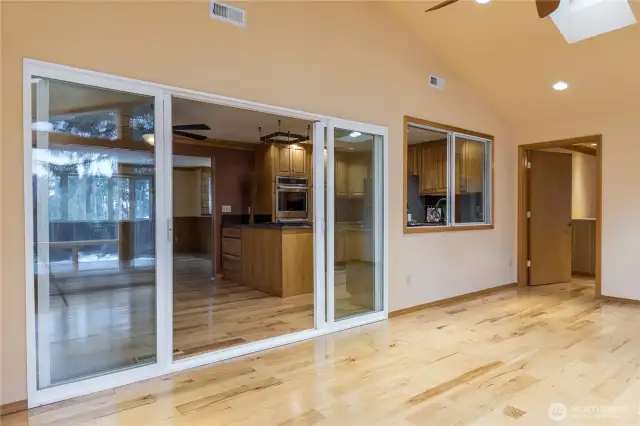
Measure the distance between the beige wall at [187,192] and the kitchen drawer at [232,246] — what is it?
4.18 meters

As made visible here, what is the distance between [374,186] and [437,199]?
273 centimetres

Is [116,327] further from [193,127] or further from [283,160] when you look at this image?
[283,160]

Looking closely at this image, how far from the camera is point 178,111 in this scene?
16.3 feet

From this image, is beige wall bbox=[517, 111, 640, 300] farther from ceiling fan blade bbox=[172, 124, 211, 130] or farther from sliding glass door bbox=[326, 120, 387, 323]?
ceiling fan blade bbox=[172, 124, 211, 130]

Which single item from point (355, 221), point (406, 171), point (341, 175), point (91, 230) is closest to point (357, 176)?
point (341, 175)

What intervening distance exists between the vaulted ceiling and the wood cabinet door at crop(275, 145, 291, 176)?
3.13m

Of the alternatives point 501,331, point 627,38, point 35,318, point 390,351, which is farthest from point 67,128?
point 627,38

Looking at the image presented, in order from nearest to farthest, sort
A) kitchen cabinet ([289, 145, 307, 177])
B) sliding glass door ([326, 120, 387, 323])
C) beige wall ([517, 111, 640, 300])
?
sliding glass door ([326, 120, 387, 323]), beige wall ([517, 111, 640, 300]), kitchen cabinet ([289, 145, 307, 177])

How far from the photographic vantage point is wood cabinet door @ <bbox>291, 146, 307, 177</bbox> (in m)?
7.18

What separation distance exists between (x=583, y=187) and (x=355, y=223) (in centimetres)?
589

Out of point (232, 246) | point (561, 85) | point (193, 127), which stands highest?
point (561, 85)

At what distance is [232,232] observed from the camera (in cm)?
659

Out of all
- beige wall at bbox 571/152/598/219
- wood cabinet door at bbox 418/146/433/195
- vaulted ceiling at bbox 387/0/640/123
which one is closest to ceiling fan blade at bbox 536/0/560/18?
vaulted ceiling at bbox 387/0/640/123

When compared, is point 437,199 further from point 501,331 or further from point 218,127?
point 218,127
